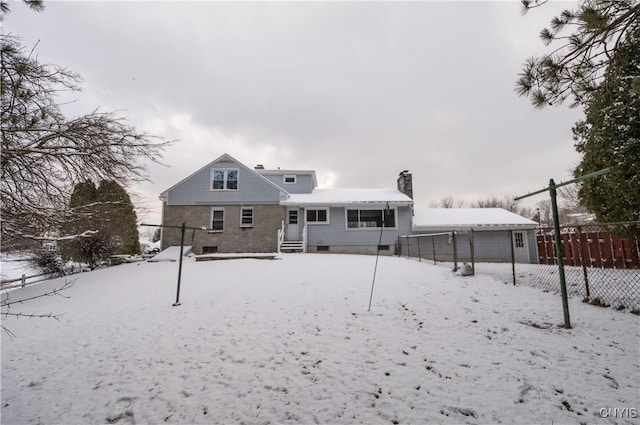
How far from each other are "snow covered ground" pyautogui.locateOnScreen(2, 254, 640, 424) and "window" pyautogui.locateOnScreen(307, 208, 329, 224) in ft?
36.5

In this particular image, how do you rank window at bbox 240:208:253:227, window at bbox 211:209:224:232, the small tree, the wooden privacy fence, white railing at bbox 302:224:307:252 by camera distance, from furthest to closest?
1. window at bbox 240:208:253:227
2. window at bbox 211:209:224:232
3. white railing at bbox 302:224:307:252
4. the wooden privacy fence
5. the small tree

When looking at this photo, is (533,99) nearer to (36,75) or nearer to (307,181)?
(36,75)

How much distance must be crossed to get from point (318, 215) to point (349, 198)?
2.49m

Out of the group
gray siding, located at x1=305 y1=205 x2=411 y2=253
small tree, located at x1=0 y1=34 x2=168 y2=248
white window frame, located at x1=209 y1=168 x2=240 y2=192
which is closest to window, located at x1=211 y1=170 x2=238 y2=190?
white window frame, located at x1=209 y1=168 x2=240 y2=192

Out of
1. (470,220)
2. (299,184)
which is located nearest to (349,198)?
(299,184)

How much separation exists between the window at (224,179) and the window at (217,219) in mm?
1581

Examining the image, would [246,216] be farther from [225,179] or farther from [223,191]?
[225,179]

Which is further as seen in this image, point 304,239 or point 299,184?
point 299,184

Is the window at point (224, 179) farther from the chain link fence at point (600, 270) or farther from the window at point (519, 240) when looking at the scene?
the window at point (519, 240)

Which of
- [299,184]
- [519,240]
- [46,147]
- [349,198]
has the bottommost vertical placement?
[519,240]

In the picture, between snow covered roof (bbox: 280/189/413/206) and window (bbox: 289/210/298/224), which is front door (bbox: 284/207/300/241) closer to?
window (bbox: 289/210/298/224)

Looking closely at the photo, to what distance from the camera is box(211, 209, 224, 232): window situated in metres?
16.8

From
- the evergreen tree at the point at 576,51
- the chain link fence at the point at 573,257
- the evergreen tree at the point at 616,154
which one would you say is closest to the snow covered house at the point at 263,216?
the chain link fence at the point at 573,257

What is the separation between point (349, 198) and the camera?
59.3 feet
